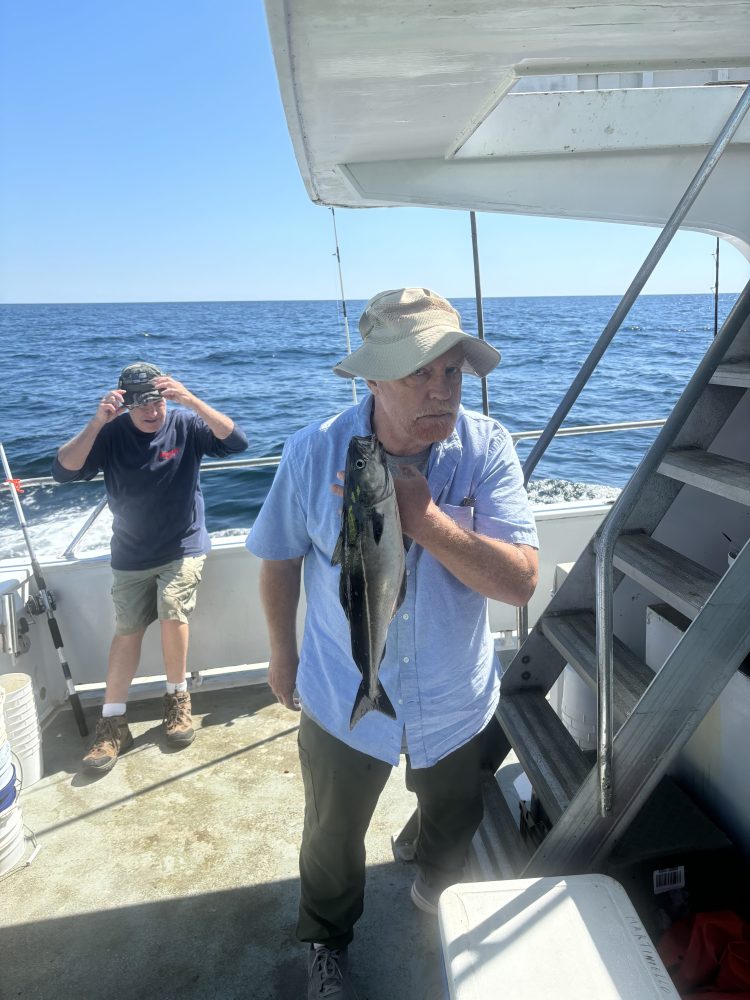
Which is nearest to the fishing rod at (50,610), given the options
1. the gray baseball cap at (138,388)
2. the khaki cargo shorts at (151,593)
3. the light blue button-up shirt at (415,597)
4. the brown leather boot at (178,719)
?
the khaki cargo shorts at (151,593)

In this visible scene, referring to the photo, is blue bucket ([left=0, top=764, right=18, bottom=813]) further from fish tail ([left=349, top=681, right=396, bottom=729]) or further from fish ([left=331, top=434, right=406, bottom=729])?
fish ([left=331, top=434, right=406, bottom=729])

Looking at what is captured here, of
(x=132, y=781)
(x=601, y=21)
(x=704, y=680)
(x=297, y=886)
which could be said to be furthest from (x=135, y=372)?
(x=704, y=680)

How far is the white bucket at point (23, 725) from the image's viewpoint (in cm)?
351

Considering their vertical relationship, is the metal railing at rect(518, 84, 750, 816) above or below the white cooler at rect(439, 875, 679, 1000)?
above

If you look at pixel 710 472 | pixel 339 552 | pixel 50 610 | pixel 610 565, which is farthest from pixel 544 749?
pixel 50 610

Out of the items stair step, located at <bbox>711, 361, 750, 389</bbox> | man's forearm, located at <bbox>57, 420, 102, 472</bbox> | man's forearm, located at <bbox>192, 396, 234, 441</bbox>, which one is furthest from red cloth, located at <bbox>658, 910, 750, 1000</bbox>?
man's forearm, located at <bbox>57, 420, 102, 472</bbox>

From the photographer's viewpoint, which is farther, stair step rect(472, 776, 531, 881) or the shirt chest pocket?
stair step rect(472, 776, 531, 881)

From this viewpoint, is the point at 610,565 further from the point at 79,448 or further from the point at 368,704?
the point at 79,448

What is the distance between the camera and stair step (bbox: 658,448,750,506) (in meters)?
1.95

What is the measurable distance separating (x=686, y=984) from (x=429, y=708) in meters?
1.06

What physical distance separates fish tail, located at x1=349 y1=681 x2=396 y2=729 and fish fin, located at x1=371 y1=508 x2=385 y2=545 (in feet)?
1.66

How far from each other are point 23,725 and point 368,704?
2.63 metres

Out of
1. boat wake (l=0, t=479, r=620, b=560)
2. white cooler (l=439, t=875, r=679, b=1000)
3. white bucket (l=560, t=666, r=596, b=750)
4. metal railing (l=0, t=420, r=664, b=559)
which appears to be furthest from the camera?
boat wake (l=0, t=479, r=620, b=560)

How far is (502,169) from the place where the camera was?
255cm
